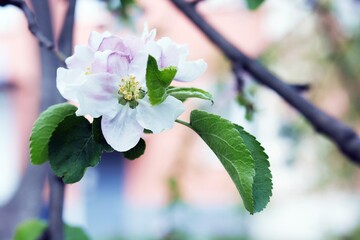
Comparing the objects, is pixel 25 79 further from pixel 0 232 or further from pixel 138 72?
pixel 138 72

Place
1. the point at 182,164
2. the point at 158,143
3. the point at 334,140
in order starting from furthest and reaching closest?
1. the point at 158,143
2. the point at 182,164
3. the point at 334,140

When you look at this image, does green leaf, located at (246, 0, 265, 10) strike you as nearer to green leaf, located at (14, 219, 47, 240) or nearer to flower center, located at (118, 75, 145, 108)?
flower center, located at (118, 75, 145, 108)

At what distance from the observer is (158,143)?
7227 millimetres

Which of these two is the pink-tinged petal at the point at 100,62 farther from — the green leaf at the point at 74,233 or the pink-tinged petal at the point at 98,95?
the green leaf at the point at 74,233

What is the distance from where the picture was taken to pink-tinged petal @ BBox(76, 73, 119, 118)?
1.44 feet

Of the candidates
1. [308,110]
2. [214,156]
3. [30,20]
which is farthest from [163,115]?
[214,156]

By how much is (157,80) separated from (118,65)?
0.17ft

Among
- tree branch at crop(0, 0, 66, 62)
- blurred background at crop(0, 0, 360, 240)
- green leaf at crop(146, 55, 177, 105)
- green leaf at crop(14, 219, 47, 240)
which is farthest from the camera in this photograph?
blurred background at crop(0, 0, 360, 240)

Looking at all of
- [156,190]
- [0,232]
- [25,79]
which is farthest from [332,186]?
[25,79]

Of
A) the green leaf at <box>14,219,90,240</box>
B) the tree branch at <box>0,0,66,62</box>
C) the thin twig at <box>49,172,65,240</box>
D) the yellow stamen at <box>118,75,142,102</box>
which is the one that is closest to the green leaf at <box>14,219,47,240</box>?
the green leaf at <box>14,219,90,240</box>

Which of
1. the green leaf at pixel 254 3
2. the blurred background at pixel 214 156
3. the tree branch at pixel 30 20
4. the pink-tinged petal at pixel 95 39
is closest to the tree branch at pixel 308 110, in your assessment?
the blurred background at pixel 214 156

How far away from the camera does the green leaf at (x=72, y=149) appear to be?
0.48 meters

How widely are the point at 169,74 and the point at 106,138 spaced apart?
72 millimetres

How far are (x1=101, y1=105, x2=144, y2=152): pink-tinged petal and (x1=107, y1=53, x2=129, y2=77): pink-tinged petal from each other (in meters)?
0.03
